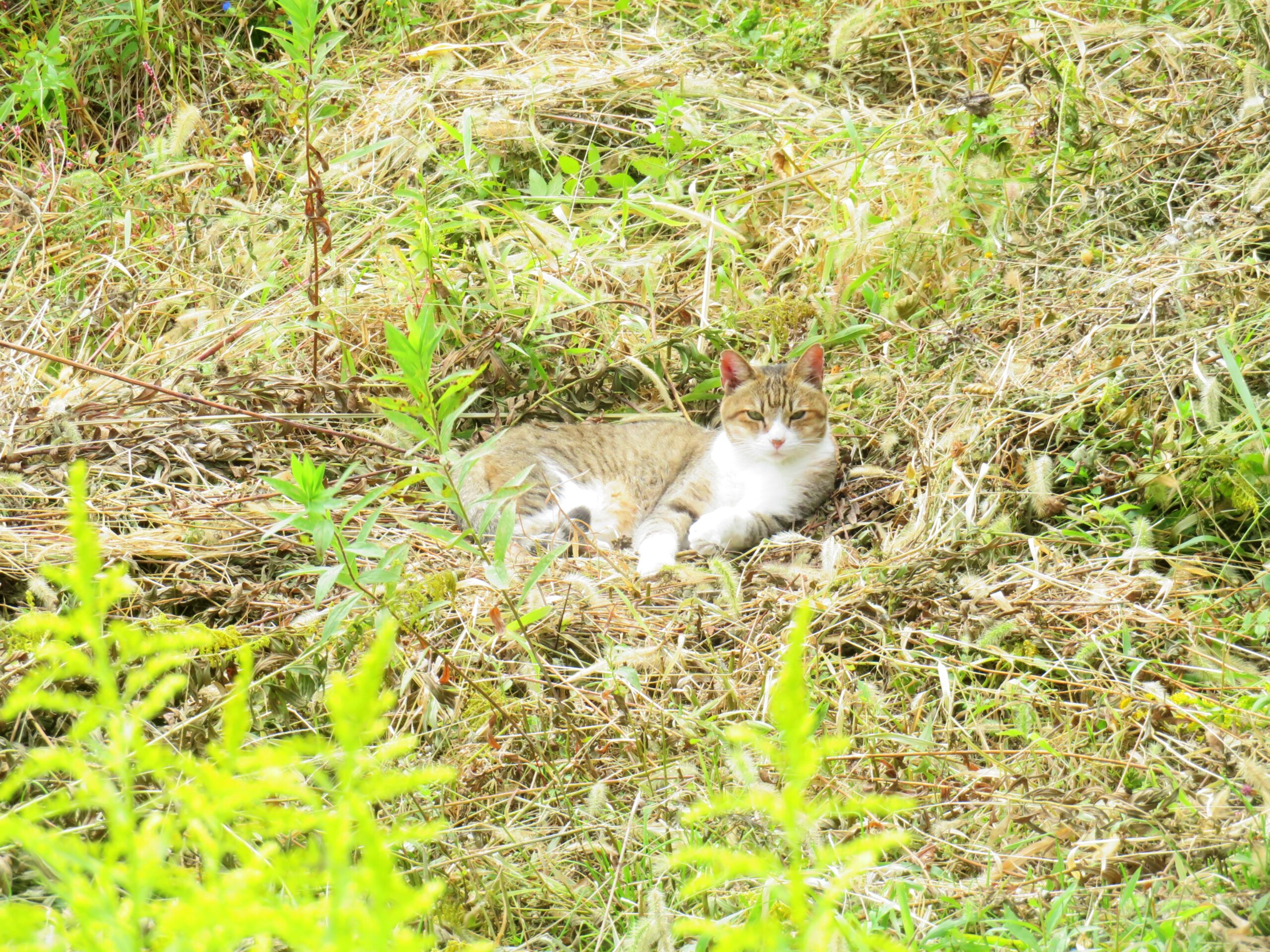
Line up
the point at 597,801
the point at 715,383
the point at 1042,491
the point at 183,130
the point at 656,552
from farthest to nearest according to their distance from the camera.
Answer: the point at 183,130, the point at 715,383, the point at 656,552, the point at 1042,491, the point at 597,801

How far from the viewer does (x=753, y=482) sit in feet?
11.9

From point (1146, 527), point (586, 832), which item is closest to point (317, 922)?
point (586, 832)

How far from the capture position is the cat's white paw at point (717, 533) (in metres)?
3.38

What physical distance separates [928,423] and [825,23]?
272cm

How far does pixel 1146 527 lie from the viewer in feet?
8.32

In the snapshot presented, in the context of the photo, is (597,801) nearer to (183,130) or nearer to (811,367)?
(811,367)

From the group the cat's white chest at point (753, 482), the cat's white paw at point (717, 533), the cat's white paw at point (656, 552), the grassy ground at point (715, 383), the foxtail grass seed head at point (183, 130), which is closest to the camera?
the grassy ground at point (715, 383)

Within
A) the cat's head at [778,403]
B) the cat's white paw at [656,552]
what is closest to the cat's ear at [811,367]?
the cat's head at [778,403]

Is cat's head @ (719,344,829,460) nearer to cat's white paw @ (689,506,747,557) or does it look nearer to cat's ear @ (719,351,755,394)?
cat's ear @ (719,351,755,394)

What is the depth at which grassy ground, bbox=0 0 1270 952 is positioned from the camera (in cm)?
185

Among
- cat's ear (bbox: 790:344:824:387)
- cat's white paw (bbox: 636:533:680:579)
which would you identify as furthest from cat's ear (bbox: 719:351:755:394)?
cat's white paw (bbox: 636:533:680:579)

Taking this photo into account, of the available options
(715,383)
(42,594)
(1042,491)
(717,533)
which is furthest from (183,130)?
(1042,491)

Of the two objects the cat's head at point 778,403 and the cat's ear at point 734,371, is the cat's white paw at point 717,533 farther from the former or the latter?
the cat's ear at point 734,371

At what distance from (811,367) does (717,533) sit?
62 centimetres
